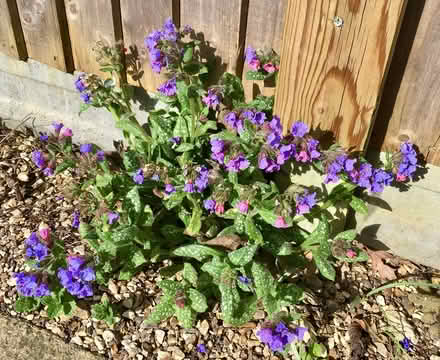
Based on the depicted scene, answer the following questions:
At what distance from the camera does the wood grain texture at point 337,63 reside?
2057 mm

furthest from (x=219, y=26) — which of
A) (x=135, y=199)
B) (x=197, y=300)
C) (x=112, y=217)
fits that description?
(x=197, y=300)

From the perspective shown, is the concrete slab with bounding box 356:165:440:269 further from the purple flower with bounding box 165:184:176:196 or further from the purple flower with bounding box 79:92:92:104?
the purple flower with bounding box 79:92:92:104

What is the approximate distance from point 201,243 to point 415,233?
43.1 inches

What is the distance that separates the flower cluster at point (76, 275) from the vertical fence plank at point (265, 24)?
1261 millimetres

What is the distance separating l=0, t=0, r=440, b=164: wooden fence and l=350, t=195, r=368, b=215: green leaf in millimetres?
261

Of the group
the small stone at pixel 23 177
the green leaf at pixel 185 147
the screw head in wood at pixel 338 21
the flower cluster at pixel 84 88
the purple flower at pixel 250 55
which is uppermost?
the screw head in wood at pixel 338 21

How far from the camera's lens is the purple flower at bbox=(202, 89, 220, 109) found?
8.14ft

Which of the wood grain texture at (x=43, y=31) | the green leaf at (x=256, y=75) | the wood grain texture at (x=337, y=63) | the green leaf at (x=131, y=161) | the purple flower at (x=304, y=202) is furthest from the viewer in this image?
the wood grain texture at (x=43, y=31)

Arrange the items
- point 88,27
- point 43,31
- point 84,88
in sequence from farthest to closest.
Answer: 1. point 43,31
2. point 88,27
3. point 84,88

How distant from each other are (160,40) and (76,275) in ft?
3.74

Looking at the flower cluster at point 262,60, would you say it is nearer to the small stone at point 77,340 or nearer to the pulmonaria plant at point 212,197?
the pulmonaria plant at point 212,197

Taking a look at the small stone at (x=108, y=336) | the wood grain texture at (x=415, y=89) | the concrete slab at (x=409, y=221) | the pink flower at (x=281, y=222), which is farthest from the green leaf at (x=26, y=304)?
the wood grain texture at (x=415, y=89)

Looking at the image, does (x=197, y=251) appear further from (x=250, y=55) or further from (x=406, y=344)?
(x=406, y=344)

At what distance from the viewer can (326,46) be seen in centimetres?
217
